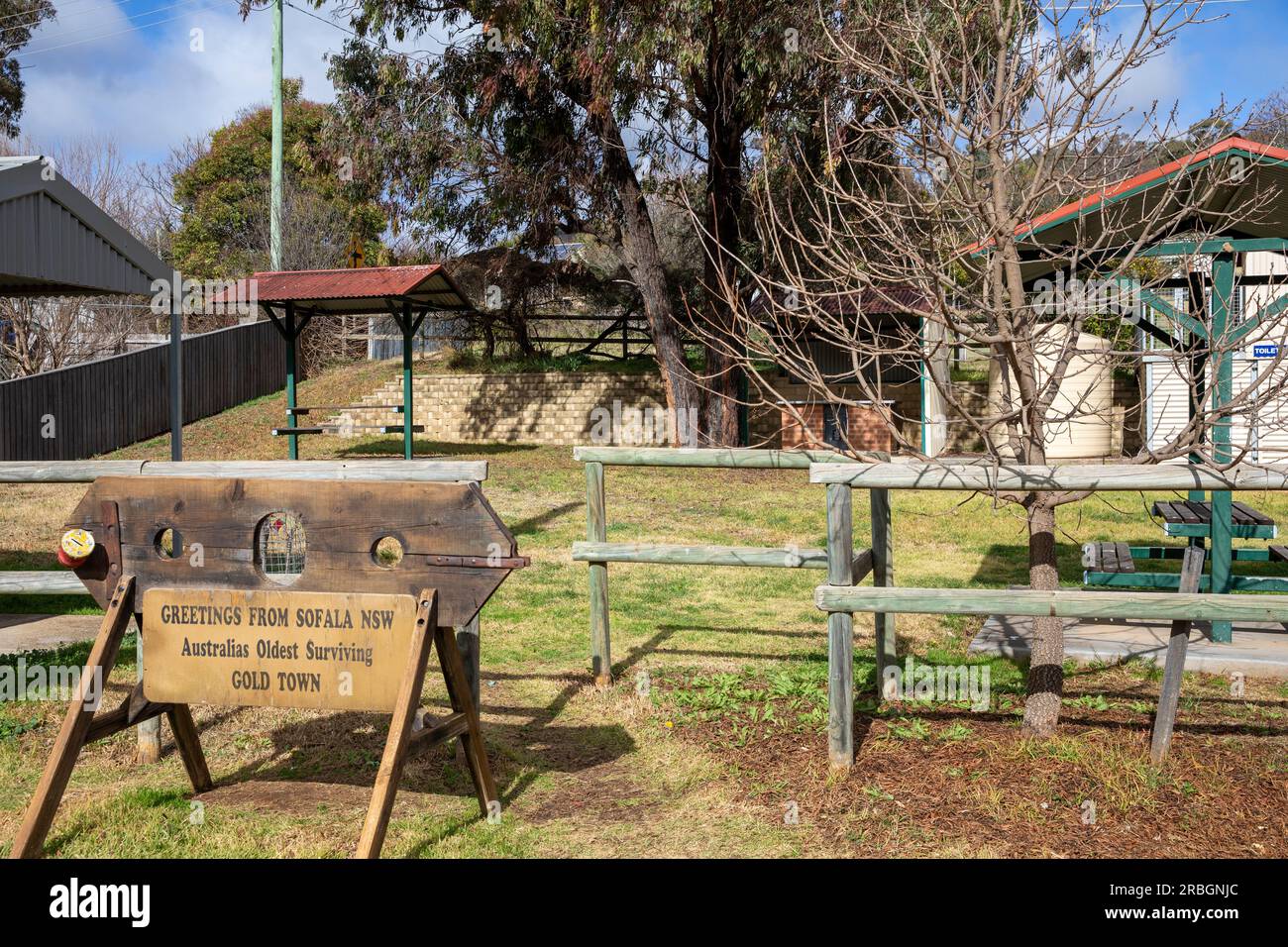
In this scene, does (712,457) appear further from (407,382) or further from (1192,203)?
(407,382)

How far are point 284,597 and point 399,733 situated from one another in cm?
71

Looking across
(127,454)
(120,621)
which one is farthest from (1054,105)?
(127,454)

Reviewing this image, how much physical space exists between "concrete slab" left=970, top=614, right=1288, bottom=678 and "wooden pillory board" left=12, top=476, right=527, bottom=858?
14.3 ft

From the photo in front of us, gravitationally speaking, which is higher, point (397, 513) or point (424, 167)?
point (424, 167)

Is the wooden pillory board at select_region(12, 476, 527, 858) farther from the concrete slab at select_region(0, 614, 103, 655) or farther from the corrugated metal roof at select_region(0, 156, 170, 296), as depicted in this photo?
the corrugated metal roof at select_region(0, 156, 170, 296)

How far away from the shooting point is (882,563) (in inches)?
234

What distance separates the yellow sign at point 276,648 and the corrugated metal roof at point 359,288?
13.3 m

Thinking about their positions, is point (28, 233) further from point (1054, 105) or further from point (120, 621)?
point (1054, 105)

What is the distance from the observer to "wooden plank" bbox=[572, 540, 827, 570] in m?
6.10

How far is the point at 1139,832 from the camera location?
14.0 feet

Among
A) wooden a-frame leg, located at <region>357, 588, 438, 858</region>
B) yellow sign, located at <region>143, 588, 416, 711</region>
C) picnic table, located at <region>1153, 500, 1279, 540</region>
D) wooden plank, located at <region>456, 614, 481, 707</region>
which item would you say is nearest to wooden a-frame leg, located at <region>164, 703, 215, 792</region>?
yellow sign, located at <region>143, 588, 416, 711</region>

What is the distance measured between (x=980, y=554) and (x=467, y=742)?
27.0 ft

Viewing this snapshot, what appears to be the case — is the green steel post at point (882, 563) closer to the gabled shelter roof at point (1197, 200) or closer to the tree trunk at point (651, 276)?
the gabled shelter roof at point (1197, 200)

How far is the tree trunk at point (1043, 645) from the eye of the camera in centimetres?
514
